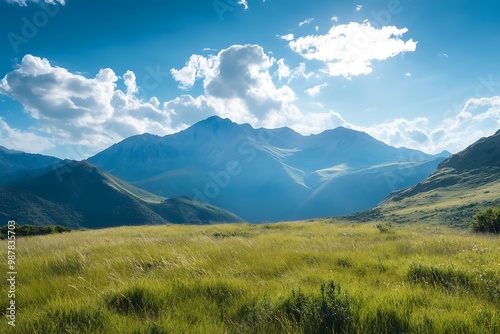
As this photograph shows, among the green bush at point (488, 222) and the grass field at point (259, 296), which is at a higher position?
the grass field at point (259, 296)

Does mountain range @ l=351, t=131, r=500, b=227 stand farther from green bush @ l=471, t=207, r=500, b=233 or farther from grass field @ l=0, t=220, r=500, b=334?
grass field @ l=0, t=220, r=500, b=334

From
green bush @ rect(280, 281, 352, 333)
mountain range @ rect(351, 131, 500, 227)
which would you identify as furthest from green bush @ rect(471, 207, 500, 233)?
mountain range @ rect(351, 131, 500, 227)

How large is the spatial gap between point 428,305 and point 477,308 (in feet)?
2.02

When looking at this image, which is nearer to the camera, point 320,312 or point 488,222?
point 320,312

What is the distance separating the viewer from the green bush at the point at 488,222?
20.2 metres

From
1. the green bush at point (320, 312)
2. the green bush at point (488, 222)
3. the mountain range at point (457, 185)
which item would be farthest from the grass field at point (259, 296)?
the mountain range at point (457, 185)

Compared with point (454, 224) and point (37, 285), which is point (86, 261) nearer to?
point (37, 285)

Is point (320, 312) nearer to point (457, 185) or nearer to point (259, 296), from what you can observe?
point (259, 296)

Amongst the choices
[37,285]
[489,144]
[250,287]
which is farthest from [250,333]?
[489,144]

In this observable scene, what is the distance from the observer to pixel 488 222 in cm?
2106

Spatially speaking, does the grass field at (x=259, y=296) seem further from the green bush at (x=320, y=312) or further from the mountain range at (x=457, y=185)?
the mountain range at (x=457, y=185)

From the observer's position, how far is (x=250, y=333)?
12.0 feet

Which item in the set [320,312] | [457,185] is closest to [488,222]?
[320,312]

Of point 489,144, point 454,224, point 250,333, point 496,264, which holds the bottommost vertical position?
point 454,224
